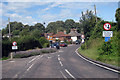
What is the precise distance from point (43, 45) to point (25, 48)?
10.6 m

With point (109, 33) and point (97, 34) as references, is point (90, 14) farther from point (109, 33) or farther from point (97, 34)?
point (109, 33)

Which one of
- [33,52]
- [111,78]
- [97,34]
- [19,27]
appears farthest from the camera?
[19,27]

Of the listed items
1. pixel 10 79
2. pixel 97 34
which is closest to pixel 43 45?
pixel 97 34

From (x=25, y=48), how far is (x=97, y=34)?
16.5 metres

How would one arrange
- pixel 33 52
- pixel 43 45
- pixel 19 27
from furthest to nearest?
pixel 19 27 → pixel 43 45 → pixel 33 52

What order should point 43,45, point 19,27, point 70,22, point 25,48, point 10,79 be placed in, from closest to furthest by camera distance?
point 10,79 < point 25,48 < point 43,45 < point 19,27 < point 70,22

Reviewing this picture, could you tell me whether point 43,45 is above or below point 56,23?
below

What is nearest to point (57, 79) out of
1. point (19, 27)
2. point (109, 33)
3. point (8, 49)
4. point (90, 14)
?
point (109, 33)

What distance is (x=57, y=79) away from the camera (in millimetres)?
8664

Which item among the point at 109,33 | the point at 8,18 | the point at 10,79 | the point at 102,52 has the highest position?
the point at 8,18

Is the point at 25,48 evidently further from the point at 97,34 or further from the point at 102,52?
the point at 102,52

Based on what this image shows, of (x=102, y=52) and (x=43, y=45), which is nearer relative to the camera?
(x=102, y=52)

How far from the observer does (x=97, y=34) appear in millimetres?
30641

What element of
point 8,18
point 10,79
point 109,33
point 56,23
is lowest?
point 10,79
